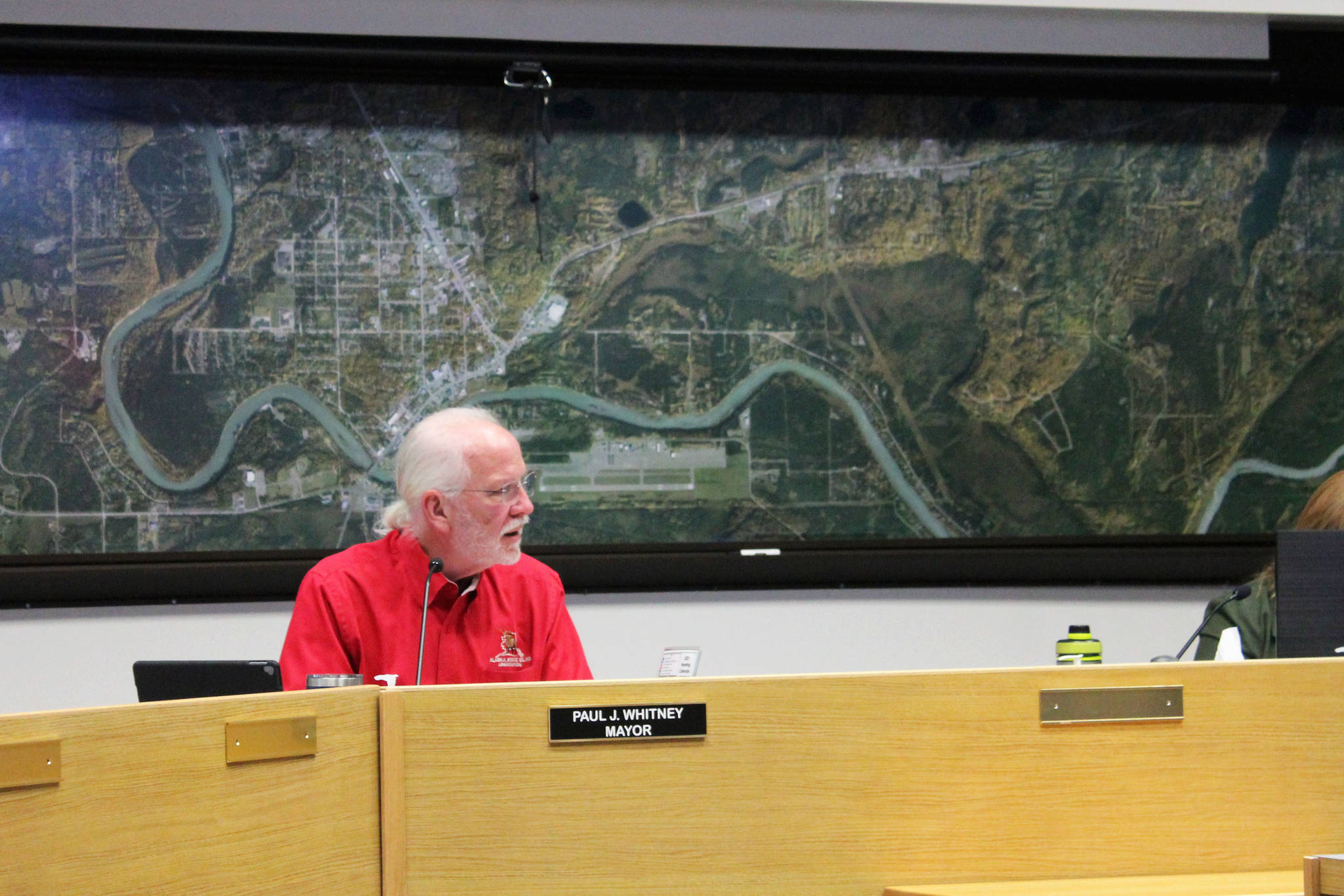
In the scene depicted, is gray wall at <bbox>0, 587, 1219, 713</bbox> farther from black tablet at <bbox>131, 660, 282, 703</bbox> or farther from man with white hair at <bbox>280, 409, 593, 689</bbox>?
black tablet at <bbox>131, 660, 282, 703</bbox>

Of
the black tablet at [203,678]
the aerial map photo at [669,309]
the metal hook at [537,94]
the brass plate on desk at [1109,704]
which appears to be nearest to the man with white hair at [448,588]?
the black tablet at [203,678]

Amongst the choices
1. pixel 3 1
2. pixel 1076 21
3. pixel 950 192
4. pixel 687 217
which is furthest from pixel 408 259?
pixel 1076 21

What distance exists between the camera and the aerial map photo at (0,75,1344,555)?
119 inches

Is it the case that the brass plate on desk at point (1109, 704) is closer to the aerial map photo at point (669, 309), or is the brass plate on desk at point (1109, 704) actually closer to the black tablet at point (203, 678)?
the black tablet at point (203, 678)

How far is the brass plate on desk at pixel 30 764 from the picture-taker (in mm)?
1130

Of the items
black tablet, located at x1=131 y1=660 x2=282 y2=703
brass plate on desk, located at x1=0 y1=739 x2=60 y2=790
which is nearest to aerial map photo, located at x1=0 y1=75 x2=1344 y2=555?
black tablet, located at x1=131 y1=660 x2=282 y2=703

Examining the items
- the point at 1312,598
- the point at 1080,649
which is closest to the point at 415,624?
the point at 1080,649

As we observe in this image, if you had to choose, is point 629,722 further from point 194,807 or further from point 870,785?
point 194,807

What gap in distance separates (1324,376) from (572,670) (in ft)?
7.81

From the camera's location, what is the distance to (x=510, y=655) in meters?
2.33

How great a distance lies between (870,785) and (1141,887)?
33 cm

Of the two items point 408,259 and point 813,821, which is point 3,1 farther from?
point 813,821

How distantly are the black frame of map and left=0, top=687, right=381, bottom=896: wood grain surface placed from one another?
177cm

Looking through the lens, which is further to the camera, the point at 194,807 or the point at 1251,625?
the point at 1251,625
